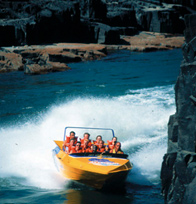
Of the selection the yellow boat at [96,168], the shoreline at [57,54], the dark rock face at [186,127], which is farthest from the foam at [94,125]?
the shoreline at [57,54]

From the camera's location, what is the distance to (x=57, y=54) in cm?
4381

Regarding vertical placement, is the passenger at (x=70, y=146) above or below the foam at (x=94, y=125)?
above

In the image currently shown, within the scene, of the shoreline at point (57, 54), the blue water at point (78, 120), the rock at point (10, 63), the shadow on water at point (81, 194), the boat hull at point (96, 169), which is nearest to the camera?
A: the shadow on water at point (81, 194)

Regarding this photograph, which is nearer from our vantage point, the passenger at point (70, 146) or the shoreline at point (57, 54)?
the passenger at point (70, 146)

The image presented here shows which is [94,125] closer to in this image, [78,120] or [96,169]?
[78,120]

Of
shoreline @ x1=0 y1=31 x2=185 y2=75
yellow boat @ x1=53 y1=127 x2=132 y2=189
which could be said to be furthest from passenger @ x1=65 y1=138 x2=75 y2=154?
shoreline @ x1=0 y1=31 x2=185 y2=75

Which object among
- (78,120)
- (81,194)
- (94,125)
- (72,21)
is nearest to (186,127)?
(81,194)

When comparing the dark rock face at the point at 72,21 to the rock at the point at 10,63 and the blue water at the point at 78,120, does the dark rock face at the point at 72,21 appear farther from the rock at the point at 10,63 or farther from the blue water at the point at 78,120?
the blue water at the point at 78,120

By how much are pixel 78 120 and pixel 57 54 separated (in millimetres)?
24797

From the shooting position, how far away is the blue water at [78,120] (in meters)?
11.8

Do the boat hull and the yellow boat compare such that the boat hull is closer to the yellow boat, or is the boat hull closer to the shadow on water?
the yellow boat

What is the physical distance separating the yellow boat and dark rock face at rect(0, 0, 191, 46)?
129 feet

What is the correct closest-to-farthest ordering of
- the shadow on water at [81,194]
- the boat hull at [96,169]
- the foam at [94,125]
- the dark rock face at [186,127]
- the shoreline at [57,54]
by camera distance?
the dark rock face at [186,127] → the shadow on water at [81,194] → the boat hull at [96,169] → the foam at [94,125] → the shoreline at [57,54]

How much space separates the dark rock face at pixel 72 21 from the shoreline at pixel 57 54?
3606mm
